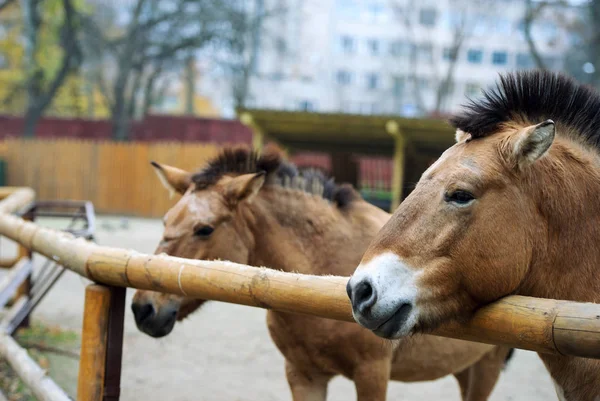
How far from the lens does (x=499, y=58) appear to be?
145 feet

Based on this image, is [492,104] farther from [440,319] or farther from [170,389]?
[170,389]

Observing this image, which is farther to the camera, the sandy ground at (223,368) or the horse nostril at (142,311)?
the sandy ground at (223,368)

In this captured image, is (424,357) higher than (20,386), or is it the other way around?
(424,357)

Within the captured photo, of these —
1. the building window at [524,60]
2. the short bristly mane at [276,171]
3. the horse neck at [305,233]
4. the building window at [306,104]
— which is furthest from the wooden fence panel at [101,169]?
the building window at [524,60]

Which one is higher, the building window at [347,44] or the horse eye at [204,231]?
the building window at [347,44]

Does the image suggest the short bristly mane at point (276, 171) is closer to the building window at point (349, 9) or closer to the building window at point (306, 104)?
the building window at point (306, 104)

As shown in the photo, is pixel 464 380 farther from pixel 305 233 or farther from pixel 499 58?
pixel 499 58

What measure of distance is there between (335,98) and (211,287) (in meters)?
41.4

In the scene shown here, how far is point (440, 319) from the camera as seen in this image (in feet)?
5.99

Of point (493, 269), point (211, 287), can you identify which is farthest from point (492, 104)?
point (211, 287)

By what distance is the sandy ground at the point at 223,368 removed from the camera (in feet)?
16.2

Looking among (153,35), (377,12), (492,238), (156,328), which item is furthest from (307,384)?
(377,12)

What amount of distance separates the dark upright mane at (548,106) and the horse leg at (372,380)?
4.93 feet

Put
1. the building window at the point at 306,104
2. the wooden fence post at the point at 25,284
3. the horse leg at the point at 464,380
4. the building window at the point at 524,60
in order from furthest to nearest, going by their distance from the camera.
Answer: the building window at the point at 524,60
the building window at the point at 306,104
the wooden fence post at the point at 25,284
the horse leg at the point at 464,380
